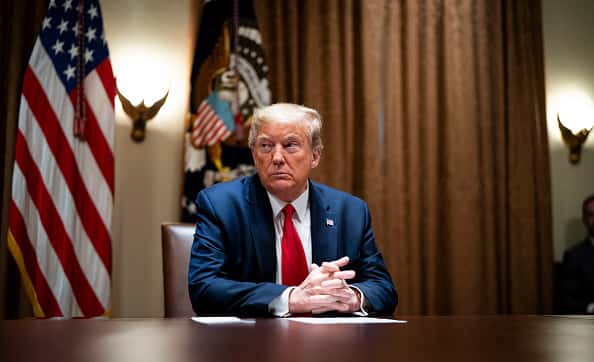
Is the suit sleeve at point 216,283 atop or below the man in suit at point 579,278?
atop

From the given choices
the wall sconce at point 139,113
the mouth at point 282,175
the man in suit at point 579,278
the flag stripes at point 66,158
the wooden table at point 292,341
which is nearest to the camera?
the wooden table at point 292,341

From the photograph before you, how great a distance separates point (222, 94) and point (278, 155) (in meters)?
1.84

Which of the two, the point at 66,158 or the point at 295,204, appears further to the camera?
the point at 66,158

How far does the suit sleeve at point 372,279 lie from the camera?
6.68 feet

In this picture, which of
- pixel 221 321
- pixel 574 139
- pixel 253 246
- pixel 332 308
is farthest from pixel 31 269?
pixel 574 139

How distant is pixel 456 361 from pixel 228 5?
3.60m

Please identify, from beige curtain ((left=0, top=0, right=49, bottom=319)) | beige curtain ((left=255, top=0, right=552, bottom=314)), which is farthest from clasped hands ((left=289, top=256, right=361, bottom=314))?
beige curtain ((left=0, top=0, right=49, bottom=319))

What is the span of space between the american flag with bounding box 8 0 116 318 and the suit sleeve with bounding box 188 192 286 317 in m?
1.59

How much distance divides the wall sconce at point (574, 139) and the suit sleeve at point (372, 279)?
320cm

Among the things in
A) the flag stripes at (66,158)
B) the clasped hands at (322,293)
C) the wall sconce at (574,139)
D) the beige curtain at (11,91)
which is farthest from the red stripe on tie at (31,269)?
the wall sconce at (574,139)

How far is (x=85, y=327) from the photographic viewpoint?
1.24 meters

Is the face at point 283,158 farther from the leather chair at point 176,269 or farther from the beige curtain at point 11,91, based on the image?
the beige curtain at point 11,91

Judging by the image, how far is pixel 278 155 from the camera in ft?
7.49

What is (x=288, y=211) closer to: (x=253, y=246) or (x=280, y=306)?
(x=253, y=246)
